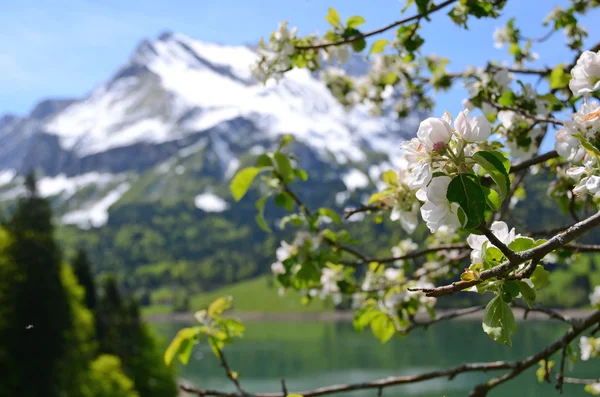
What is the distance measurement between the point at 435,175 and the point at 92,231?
20244 cm

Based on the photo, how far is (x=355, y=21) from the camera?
285cm

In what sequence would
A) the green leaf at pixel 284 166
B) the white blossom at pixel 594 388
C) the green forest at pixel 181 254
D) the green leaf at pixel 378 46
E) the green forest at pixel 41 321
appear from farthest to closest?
the green forest at pixel 181 254 < the green forest at pixel 41 321 < the white blossom at pixel 594 388 < the green leaf at pixel 378 46 < the green leaf at pixel 284 166

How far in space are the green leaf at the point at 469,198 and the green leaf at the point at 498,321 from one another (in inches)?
7.0

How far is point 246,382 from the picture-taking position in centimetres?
6059

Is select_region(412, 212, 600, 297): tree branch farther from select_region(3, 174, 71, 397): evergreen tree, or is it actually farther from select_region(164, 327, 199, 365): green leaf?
select_region(3, 174, 71, 397): evergreen tree

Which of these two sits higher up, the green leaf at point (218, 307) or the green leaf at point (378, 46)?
the green leaf at point (378, 46)

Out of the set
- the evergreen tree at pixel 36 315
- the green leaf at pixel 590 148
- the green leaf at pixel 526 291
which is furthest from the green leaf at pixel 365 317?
the evergreen tree at pixel 36 315

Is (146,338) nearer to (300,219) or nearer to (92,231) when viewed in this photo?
(300,219)

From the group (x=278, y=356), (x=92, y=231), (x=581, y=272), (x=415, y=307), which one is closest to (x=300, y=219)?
(x=415, y=307)

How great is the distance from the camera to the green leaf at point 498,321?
1130 millimetres

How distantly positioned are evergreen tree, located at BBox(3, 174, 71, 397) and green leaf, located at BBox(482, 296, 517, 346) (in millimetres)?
21305

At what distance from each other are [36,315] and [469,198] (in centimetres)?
2293

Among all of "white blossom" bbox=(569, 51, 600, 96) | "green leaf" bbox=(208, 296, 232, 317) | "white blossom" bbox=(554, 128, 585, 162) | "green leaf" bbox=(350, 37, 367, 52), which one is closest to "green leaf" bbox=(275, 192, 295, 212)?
"green leaf" bbox=(208, 296, 232, 317)

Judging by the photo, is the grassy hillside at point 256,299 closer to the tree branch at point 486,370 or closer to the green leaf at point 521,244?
the tree branch at point 486,370
